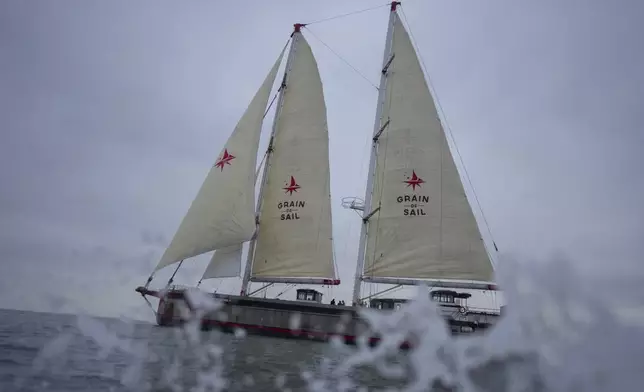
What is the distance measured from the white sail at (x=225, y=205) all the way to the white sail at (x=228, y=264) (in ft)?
4.66

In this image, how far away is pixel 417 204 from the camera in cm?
3192

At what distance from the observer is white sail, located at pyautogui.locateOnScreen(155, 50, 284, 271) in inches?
1249

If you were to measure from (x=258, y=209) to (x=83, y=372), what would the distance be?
24.0 meters

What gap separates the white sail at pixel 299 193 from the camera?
3394 cm

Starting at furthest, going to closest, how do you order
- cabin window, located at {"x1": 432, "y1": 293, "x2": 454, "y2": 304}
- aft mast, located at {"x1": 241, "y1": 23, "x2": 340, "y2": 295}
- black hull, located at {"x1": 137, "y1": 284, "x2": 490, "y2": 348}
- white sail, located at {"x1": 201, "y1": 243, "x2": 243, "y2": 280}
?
cabin window, located at {"x1": 432, "y1": 293, "x2": 454, "y2": 304}
aft mast, located at {"x1": 241, "y1": 23, "x2": 340, "y2": 295}
white sail, located at {"x1": 201, "y1": 243, "x2": 243, "y2": 280}
black hull, located at {"x1": 137, "y1": 284, "x2": 490, "y2": 348}

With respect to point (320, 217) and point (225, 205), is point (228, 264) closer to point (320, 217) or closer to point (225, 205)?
point (225, 205)

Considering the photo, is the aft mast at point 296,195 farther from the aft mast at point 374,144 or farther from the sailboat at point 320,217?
the aft mast at point 374,144

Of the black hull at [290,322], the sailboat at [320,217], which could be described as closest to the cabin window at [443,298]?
the sailboat at [320,217]

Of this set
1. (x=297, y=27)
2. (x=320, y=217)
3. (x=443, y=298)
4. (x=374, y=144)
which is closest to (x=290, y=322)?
(x=320, y=217)

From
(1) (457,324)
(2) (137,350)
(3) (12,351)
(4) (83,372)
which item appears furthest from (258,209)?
(4) (83,372)

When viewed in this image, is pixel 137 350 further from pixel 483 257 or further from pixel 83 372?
pixel 483 257

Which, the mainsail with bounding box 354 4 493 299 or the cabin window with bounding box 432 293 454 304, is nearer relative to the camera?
the mainsail with bounding box 354 4 493 299

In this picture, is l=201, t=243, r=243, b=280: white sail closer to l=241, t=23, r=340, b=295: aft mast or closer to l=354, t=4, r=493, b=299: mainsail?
l=241, t=23, r=340, b=295: aft mast

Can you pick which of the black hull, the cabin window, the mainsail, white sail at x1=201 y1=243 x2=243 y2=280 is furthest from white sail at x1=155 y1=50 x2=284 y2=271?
the cabin window
